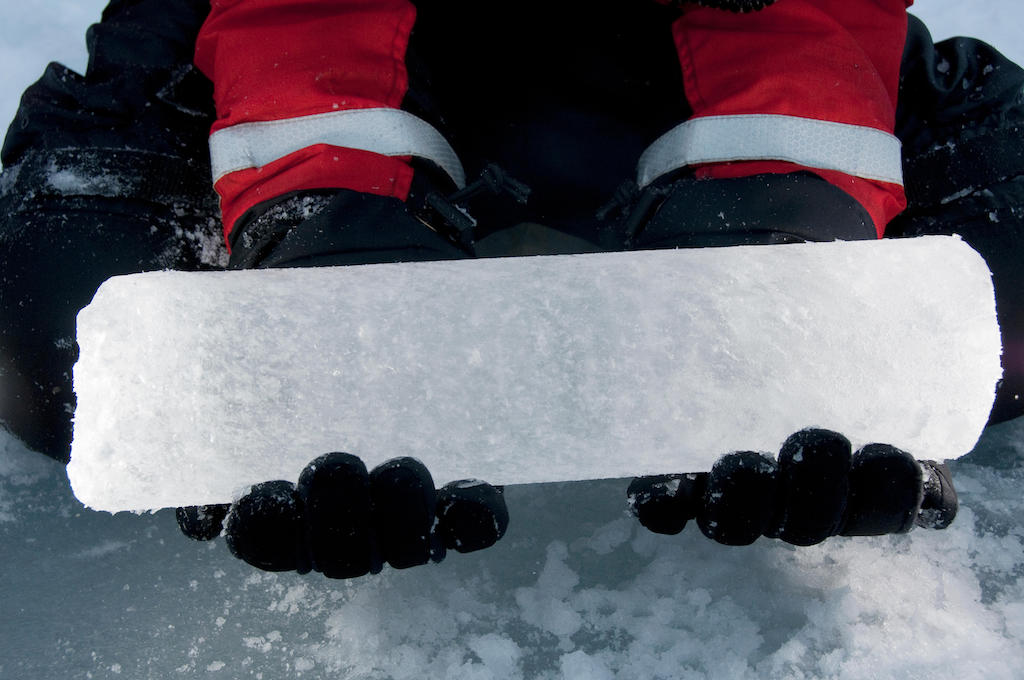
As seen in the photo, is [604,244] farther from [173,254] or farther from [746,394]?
[173,254]

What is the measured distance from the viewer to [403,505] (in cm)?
70

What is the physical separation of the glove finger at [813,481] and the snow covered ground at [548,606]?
0.59 feet

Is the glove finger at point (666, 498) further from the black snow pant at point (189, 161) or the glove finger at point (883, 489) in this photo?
the black snow pant at point (189, 161)

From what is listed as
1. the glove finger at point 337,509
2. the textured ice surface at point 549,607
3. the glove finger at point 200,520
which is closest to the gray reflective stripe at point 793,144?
the textured ice surface at point 549,607

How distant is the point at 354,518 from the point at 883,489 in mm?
480

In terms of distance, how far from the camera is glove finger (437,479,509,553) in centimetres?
74

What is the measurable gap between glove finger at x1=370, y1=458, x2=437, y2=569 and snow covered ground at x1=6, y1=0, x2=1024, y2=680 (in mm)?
199

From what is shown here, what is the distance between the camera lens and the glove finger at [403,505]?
70 centimetres

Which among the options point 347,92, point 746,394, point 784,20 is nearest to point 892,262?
point 746,394

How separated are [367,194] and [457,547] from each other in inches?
15.3

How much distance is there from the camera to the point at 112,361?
698mm

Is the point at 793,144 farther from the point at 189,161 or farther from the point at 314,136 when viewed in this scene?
the point at 189,161

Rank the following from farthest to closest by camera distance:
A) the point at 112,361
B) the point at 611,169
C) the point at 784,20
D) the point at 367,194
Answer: the point at 611,169
the point at 784,20
the point at 367,194
the point at 112,361

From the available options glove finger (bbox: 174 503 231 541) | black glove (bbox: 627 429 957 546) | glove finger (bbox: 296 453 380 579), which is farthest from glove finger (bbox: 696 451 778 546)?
glove finger (bbox: 174 503 231 541)
